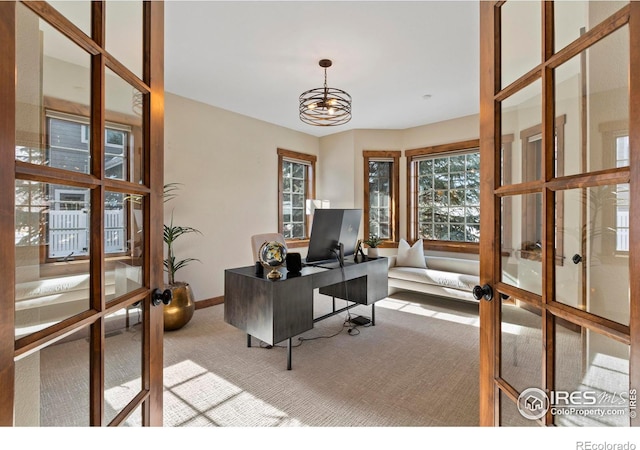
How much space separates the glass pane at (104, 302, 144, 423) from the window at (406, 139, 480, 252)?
15.1 ft

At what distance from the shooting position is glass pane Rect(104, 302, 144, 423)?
838 mm

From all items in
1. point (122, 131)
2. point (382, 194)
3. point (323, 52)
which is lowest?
point (122, 131)

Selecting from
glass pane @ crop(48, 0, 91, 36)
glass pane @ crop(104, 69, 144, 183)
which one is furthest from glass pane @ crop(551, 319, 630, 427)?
glass pane @ crop(48, 0, 91, 36)

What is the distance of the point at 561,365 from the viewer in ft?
2.68

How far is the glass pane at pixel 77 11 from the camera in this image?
0.68m

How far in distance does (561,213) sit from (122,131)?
135 centimetres

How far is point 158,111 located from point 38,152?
57 cm

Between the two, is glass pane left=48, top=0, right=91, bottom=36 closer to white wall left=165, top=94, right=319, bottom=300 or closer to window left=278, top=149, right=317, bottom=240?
white wall left=165, top=94, right=319, bottom=300

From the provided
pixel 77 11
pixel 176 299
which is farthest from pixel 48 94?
pixel 176 299

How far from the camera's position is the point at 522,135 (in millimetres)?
987

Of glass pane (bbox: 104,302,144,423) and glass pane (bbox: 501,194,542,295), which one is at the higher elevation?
glass pane (bbox: 501,194,542,295)

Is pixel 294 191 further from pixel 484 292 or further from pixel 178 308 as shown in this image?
pixel 484 292

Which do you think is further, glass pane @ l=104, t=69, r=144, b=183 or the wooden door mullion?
glass pane @ l=104, t=69, r=144, b=183
